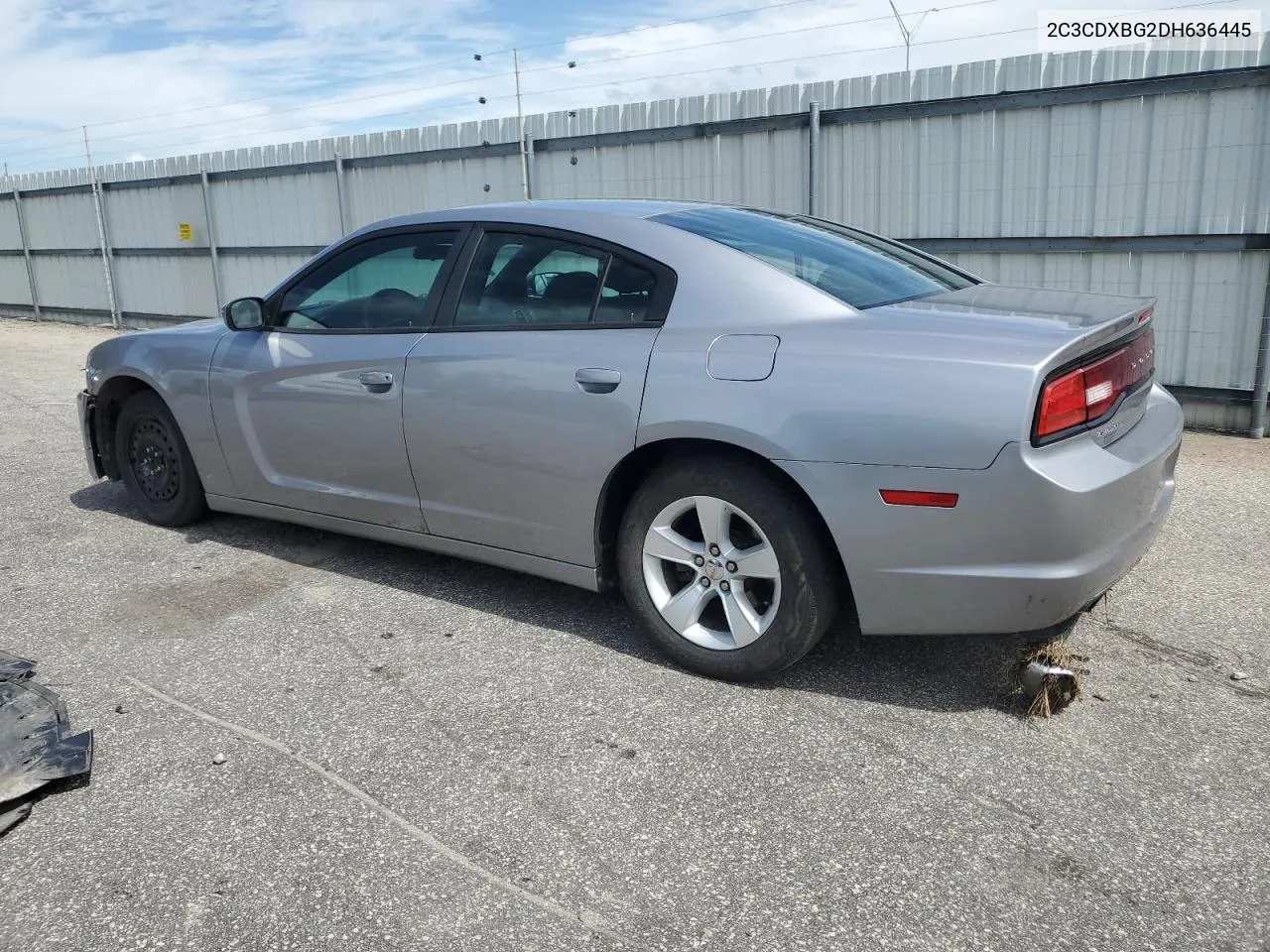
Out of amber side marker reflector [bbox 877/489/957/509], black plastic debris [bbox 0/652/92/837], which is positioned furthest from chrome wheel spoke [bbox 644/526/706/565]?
black plastic debris [bbox 0/652/92/837]

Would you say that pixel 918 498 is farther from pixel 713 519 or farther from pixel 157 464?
pixel 157 464

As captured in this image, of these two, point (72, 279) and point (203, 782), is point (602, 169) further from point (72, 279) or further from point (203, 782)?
point (72, 279)


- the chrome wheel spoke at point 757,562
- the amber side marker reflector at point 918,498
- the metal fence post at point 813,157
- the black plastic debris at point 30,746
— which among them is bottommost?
the black plastic debris at point 30,746

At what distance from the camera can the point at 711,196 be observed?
31.2 ft

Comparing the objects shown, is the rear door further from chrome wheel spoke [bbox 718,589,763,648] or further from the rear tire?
the rear tire

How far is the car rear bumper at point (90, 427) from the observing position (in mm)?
5396

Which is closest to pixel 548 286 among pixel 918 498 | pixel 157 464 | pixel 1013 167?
pixel 918 498

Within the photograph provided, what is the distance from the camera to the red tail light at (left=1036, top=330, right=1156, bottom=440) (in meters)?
2.83

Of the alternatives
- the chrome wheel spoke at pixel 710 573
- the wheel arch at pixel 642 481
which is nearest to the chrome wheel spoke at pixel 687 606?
the chrome wheel spoke at pixel 710 573

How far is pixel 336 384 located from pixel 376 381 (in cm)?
25

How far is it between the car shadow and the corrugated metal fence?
475 cm

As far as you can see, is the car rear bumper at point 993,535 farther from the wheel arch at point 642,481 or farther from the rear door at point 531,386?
the rear door at point 531,386

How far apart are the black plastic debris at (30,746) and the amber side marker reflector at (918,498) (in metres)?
2.38

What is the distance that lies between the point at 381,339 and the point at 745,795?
7.68ft
